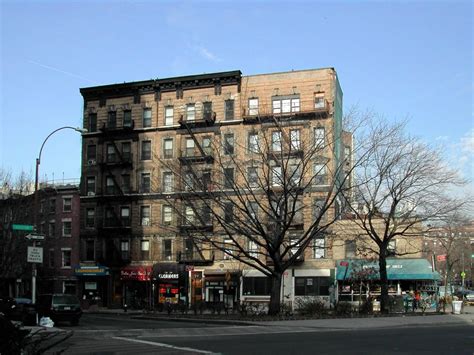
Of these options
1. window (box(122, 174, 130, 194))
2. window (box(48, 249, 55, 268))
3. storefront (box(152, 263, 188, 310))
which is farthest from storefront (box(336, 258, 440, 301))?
window (box(48, 249, 55, 268))

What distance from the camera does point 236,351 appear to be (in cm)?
1476

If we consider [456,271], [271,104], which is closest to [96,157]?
[271,104]

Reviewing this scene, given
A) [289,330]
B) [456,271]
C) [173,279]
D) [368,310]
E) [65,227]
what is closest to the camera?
[289,330]

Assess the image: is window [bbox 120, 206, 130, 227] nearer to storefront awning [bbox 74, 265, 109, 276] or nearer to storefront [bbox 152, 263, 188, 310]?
storefront awning [bbox 74, 265, 109, 276]

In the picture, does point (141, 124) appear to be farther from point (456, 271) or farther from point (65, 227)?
point (456, 271)

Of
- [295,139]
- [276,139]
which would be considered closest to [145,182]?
[276,139]

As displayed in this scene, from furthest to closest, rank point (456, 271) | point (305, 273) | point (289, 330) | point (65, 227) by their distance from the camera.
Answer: point (456, 271)
point (65, 227)
point (305, 273)
point (289, 330)

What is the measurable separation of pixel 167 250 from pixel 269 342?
35168 millimetres

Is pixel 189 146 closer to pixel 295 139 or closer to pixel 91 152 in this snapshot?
pixel 91 152

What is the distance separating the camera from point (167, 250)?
51281 mm

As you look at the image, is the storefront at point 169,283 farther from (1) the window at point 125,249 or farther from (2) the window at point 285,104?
(2) the window at point 285,104

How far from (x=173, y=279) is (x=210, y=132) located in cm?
1374

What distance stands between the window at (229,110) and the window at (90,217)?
16641 millimetres

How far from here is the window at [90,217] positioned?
54756 millimetres
